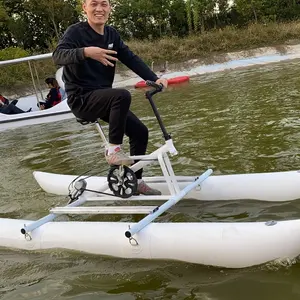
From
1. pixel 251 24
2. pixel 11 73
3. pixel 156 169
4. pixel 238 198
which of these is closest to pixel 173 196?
pixel 238 198

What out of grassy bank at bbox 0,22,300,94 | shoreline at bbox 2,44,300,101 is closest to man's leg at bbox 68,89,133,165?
shoreline at bbox 2,44,300,101

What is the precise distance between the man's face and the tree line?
82.5 ft

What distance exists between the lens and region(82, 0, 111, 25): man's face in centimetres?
383

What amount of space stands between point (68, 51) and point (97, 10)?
21.5 inches

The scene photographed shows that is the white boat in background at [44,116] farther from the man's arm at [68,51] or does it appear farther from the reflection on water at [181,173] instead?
the man's arm at [68,51]

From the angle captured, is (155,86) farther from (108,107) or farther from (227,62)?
(227,62)

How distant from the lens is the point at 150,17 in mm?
29875

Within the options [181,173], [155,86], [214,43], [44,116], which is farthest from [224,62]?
[155,86]

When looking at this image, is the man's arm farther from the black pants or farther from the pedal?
the pedal

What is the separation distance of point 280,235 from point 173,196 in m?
1.06

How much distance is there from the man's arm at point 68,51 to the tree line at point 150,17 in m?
25.3

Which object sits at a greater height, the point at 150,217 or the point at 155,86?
the point at 155,86

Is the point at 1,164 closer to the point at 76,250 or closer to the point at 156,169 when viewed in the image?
the point at 156,169

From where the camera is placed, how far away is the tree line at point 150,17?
2848 centimetres
